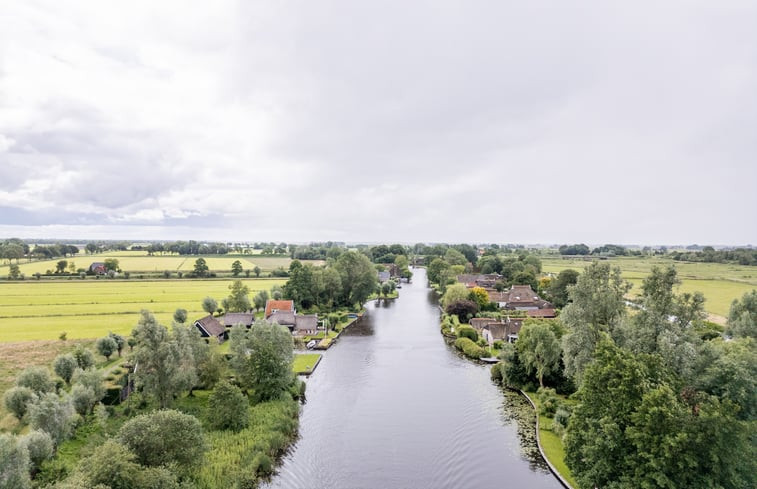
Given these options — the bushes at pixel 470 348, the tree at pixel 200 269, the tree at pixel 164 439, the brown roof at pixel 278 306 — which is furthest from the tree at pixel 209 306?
the tree at pixel 200 269

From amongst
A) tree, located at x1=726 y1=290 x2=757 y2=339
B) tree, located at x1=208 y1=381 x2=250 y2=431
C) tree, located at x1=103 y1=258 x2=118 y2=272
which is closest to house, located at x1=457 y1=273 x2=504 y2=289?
tree, located at x1=726 y1=290 x2=757 y2=339

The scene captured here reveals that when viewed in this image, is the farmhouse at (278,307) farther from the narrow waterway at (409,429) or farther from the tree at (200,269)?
the tree at (200,269)

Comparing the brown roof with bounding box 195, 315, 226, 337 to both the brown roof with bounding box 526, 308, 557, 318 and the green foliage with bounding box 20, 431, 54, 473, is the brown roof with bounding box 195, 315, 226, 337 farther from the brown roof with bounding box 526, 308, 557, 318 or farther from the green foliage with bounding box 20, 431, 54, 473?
the brown roof with bounding box 526, 308, 557, 318

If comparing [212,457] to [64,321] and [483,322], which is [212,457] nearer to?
[483,322]

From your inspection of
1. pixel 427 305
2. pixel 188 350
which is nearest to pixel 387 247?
pixel 427 305

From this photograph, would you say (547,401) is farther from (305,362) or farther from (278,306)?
(278,306)

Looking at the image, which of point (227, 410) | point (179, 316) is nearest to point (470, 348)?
point (227, 410)
